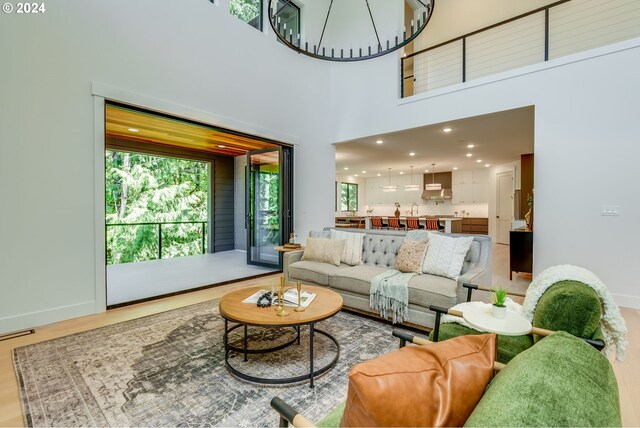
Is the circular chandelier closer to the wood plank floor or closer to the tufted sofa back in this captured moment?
the tufted sofa back

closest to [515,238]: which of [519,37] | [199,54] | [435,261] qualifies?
[435,261]

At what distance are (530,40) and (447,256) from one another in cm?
489

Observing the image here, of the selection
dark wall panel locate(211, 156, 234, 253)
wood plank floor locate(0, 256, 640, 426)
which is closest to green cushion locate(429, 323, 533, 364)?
wood plank floor locate(0, 256, 640, 426)

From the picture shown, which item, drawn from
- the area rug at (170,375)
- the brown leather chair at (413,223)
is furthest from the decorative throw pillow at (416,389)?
the brown leather chair at (413,223)

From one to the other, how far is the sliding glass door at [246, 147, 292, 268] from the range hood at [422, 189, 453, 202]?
763cm

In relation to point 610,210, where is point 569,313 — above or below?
below

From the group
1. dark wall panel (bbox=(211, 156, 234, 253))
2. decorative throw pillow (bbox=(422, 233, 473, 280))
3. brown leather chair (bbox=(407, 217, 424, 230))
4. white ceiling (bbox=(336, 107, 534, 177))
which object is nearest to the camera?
decorative throw pillow (bbox=(422, 233, 473, 280))

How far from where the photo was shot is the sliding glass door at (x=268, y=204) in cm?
574

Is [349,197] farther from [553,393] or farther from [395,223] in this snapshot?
[553,393]

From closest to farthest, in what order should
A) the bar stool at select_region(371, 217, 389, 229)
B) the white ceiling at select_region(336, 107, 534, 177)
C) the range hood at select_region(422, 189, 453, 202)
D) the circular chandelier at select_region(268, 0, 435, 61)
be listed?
the white ceiling at select_region(336, 107, 534, 177) → the circular chandelier at select_region(268, 0, 435, 61) → the bar stool at select_region(371, 217, 389, 229) → the range hood at select_region(422, 189, 453, 202)

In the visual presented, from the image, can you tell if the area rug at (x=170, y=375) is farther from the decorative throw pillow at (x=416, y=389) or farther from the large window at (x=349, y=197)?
the large window at (x=349, y=197)

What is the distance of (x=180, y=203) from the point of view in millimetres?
8922

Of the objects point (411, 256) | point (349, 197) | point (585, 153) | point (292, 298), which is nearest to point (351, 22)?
point (585, 153)

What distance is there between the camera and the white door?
30.4 feet
